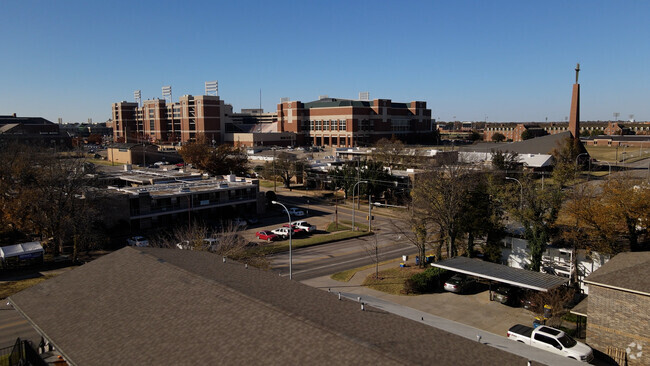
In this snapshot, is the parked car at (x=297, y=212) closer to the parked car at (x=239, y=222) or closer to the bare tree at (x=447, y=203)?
the parked car at (x=239, y=222)

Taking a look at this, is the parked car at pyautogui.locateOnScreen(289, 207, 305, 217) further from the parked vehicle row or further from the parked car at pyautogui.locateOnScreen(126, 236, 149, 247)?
the parked car at pyautogui.locateOnScreen(126, 236, 149, 247)

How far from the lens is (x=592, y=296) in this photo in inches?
841

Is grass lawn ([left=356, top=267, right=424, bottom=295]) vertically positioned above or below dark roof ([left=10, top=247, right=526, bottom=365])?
below

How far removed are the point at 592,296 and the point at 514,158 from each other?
57697 millimetres

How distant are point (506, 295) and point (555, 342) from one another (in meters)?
6.97

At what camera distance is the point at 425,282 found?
29.8m

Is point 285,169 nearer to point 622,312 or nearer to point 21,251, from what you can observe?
point 21,251

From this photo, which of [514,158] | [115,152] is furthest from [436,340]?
[115,152]

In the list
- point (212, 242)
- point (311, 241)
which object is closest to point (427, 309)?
point (311, 241)

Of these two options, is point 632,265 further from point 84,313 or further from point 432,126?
point 432,126

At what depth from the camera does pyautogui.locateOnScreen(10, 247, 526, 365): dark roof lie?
1176cm

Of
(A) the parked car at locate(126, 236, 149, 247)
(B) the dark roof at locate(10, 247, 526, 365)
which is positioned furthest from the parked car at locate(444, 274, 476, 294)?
(A) the parked car at locate(126, 236, 149, 247)

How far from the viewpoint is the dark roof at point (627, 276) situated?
19897 millimetres

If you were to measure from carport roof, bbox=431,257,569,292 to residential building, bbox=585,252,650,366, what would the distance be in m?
3.90
